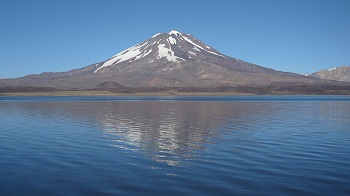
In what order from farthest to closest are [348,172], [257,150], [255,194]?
[257,150] < [348,172] < [255,194]

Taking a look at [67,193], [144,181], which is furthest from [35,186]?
[144,181]

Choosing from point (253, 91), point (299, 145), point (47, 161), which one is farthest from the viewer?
point (253, 91)

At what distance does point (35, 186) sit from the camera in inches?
445

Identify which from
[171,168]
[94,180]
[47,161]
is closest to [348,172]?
[171,168]

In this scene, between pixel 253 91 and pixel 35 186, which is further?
pixel 253 91

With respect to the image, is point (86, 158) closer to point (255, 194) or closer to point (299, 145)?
point (255, 194)

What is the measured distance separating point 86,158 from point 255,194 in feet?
26.3

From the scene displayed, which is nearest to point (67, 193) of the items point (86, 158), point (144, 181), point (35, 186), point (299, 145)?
point (35, 186)

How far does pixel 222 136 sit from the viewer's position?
23.2 meters

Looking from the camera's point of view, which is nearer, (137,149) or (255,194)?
(255,194)

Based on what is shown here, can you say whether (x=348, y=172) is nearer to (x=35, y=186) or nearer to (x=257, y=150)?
(x=257, y=150)

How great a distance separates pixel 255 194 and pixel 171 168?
13.5 feet

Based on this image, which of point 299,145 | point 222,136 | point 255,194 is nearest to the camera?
point 255,194

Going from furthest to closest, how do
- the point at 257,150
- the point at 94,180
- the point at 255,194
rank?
the point at 257,150
the point at 94,180
the point at 255,194
